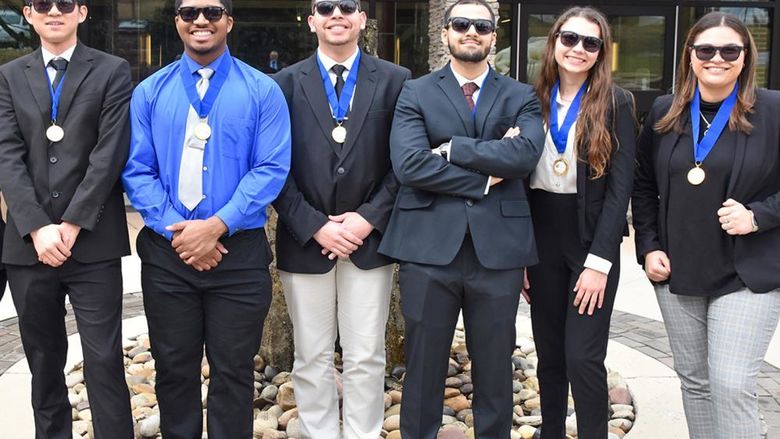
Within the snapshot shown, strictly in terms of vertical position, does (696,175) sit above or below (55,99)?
below

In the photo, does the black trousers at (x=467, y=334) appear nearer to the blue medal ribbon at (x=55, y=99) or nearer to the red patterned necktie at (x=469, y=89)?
the red patterned necktie at (x=469, y=89)

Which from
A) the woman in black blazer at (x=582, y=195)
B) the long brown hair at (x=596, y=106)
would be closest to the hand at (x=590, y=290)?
the woman in black blazer at (x=582, y=195)

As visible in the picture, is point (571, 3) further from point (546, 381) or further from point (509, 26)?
point (546, 381)

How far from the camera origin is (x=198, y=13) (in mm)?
3709

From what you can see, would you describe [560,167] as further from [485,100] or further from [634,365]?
[634,365]

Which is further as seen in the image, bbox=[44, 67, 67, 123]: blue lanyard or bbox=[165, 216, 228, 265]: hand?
bbox=[44, 67, 67, 123]: blue lanyard

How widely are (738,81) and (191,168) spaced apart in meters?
2.40

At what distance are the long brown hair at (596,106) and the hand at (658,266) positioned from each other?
44 centimetres

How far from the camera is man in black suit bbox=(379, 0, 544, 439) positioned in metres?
3.69

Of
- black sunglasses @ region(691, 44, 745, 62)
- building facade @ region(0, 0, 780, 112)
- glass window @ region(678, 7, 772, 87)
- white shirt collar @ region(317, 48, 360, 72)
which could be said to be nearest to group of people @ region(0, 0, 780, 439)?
black sunglasses @ region(691, 44, 745, 62)

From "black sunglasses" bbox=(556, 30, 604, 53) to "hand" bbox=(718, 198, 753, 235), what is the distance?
34.5 inches

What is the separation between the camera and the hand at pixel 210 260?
366 centimetres

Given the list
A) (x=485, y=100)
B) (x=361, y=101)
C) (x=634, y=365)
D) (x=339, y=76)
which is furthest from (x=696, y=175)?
(x=634, y=365)

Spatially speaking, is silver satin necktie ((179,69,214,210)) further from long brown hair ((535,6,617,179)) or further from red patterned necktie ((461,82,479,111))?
long brown hair ((535,6,617,179))
